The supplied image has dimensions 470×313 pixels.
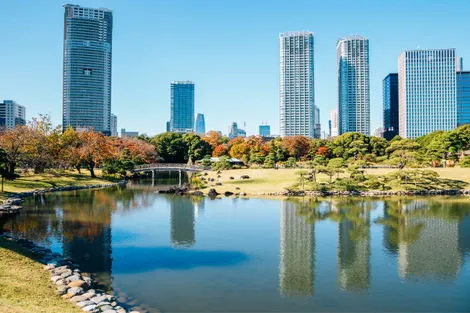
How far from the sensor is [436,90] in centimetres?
14812

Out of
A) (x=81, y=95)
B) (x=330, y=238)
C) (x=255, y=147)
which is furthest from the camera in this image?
(x=81, y=95)

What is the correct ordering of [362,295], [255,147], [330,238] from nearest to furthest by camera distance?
1. [362,295]
2. [330,238]
3. [255,147]

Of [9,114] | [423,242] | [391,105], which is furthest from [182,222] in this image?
[9,114]

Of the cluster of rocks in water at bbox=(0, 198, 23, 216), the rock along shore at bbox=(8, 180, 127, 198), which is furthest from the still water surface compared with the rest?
the rock along shore at bbox=(8, 180, 127, 198)

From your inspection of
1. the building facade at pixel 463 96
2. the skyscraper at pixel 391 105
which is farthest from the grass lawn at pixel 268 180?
the skyscraper at pixel 391 105

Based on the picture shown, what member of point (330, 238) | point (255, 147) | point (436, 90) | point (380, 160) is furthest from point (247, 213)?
point (436, 90)

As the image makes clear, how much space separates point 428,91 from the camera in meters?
149

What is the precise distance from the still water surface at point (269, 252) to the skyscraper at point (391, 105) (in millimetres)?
149985

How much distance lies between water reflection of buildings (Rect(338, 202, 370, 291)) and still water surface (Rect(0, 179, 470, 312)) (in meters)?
0.06

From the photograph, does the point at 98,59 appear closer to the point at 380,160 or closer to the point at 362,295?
the point at 380,160

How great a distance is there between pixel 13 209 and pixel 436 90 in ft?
490

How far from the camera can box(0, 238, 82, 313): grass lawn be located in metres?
12.2

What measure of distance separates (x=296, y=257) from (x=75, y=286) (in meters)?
10.8

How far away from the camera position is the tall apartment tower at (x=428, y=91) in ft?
484
